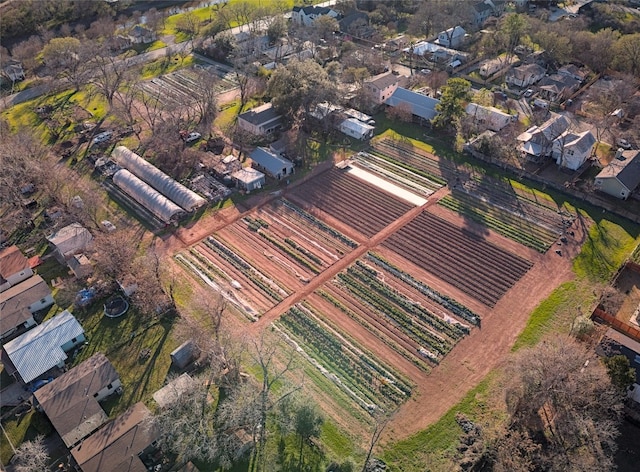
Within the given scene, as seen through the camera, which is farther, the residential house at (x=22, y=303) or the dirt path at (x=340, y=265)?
the dirt path at (x=340, y=265)

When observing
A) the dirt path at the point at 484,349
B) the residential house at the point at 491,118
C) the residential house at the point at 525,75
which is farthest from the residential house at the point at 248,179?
the residential house at the point at 525,75

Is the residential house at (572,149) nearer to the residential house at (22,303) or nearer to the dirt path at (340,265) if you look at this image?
the dirt path at (340,265)

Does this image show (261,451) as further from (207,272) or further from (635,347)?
(635,347)

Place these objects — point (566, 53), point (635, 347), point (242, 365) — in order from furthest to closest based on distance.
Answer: point (566, 53) → point (242, 365) → point (635, 347)

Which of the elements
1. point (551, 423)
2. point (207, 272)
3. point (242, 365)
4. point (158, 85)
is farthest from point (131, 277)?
point (158, 85)

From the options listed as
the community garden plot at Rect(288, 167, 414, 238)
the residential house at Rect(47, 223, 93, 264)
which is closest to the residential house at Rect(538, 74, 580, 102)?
the community garden plot at Rect(288, 167, 414, 238)

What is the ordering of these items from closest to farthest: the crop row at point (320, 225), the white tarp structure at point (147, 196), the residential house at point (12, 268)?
the residential house at point (12, 268)
the crop row at point (320, 225)
the white tarp structure at point (147, 196)

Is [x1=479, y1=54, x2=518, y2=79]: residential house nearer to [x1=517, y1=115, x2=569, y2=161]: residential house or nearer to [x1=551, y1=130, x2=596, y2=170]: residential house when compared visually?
[x1=517, y1=115, x2=569, y2=161]: residential house
